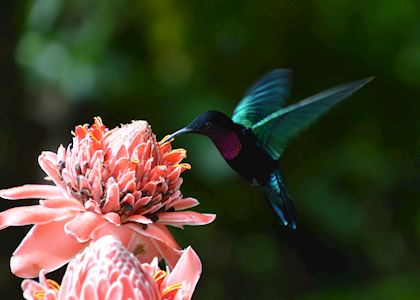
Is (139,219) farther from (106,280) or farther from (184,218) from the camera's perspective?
(106,280)

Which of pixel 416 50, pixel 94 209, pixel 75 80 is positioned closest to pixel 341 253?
pixel 416 50

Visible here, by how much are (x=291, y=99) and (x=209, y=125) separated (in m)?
1.77

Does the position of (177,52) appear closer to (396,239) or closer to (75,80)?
(75,80)

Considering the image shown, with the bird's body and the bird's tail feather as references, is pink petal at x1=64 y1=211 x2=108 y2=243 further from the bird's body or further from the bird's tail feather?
the bird's tail feather

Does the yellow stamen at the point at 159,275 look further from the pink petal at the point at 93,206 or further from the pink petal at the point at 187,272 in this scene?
the pink petal at the point at 93,206

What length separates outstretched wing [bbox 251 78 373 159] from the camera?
1365 millimetres

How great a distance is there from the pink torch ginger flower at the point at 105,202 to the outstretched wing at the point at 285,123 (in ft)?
0.67

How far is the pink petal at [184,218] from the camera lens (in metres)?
1.25

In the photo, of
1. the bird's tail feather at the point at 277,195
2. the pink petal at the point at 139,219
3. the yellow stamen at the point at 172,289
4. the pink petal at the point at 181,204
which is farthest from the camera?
the bird's tail feather at the point at 277,195

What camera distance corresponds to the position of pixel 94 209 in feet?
4.09

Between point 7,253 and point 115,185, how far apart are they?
211 cm

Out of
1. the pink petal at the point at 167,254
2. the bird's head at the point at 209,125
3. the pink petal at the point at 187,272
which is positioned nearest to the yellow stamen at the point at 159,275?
the pink petal at the point at 187,272

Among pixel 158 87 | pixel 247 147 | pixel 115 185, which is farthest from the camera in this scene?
pixel 158 87

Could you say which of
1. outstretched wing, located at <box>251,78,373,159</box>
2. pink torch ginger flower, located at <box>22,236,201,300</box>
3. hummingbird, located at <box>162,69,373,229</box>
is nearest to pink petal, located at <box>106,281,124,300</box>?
pink torch ginger flower, located at <box>22,236,201,300</box>
